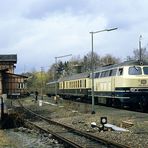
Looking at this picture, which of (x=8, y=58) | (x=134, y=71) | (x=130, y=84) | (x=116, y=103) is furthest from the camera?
(x=8, y=58)

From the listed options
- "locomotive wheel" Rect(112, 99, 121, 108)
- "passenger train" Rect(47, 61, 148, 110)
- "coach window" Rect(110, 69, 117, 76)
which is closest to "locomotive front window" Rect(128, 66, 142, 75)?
"passenger train" Rect(47, 61, 148, 110)

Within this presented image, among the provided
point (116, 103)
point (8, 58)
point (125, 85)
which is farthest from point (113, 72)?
point (8, 58)

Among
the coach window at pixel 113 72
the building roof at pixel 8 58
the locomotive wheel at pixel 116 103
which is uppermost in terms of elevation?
the building roof at pixel 8 58

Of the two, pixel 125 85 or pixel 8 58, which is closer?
pixel 125 85

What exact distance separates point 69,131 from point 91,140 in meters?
4.51

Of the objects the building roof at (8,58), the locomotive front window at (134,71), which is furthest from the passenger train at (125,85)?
the building roof at (8,58)

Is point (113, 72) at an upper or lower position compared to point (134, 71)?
upper

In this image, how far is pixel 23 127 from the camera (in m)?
26.3

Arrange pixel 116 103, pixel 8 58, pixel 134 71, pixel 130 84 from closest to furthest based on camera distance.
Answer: pixel 130 84 < pixel 134 71 < pixel 116 103 < pixel 8 58

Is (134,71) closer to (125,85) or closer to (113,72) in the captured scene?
(125,85)

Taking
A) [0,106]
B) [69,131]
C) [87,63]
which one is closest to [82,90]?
[0,106]

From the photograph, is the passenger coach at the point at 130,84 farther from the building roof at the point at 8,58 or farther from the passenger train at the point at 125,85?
the building roof at the point at 8,58

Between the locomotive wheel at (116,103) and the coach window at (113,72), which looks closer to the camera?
the coach window at (113,72)

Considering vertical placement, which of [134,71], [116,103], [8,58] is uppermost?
[8,58]
